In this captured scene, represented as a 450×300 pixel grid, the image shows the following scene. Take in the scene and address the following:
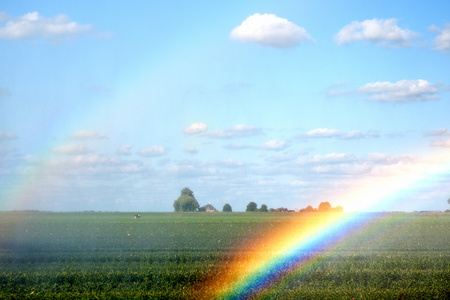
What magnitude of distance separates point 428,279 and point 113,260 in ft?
52.2

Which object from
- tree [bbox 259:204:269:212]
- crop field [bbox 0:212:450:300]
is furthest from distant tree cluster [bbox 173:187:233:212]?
crop field [bbox 0:212:450:300]

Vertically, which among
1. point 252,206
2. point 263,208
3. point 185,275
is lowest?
point 185,275

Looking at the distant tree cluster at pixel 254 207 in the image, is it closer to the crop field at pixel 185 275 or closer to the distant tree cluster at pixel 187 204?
the distant tree cluster at pixel 187 204

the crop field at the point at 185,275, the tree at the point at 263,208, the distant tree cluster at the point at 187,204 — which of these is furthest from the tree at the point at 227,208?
the crop field at the point at 185,275

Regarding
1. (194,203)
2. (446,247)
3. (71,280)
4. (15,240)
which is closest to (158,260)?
(71,280)

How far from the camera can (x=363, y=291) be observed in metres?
17.0

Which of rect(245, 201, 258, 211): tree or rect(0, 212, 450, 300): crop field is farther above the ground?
rect(245, 201, 258, 211): tree

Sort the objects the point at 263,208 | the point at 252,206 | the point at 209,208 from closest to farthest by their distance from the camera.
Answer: the point at 263,208, the point at 252,206, the point at 209,208

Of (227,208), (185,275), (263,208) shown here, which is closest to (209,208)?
(227,208)

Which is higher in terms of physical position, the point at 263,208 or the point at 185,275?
the point at 263,208

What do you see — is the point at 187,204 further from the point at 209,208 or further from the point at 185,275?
the point at 185,275

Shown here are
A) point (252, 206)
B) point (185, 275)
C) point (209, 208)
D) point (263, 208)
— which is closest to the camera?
point (185, 275)

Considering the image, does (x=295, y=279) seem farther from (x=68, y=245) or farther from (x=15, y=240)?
(x=15, y=240)

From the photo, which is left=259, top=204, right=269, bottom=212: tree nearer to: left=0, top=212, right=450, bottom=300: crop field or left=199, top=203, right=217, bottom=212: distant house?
left=199, top=203, right=217, bottom=212: distant house
